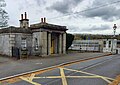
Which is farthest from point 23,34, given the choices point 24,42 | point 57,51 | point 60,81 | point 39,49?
point 60,81

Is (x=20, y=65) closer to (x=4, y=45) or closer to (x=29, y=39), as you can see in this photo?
(x=29, y=39)

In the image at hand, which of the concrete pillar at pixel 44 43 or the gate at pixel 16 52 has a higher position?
the concrete pillar at pixel 44 43

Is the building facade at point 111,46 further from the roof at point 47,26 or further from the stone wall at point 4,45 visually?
the stone wall at point 4,45

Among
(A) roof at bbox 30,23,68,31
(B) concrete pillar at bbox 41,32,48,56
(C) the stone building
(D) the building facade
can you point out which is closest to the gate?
(C) the stone building

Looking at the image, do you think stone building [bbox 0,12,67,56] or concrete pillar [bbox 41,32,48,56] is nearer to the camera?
stone building [bbox 0,12,67,56]

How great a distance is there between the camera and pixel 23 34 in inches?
893

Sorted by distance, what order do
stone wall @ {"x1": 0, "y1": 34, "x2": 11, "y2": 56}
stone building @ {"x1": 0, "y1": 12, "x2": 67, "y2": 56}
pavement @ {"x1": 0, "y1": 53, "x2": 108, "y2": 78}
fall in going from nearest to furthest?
pavement @ {"x1": 0, "y1": 53, "x2": 108, "y2": 78} → stone building @ {"x1": 0, "y1": 12, "x2": 67, "y2": 56} → stone wall @ {"x1": 0, "y1": 34, "x2": 11, "y2": 56}

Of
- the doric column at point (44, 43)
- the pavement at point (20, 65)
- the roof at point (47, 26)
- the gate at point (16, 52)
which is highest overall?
the roof at point (47, 26)

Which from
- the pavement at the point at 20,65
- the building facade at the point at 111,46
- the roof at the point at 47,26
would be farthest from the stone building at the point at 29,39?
the building facade at the point at 111,46

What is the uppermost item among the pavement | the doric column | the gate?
the doric column

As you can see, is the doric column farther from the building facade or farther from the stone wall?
the building facade

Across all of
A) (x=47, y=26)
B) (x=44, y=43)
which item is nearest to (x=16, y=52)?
(x=44, y=43)

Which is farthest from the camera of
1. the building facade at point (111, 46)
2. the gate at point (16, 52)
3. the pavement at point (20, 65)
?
the building facade at point (111, 46)

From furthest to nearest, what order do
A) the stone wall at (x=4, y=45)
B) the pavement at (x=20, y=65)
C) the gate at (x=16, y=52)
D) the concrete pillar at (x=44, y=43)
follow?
the concrete pillar at (x=44, y=43), the stone wall at (x=4, y=45), the gate at (x=16, y=52), the pavement at (x=20, y=65)
